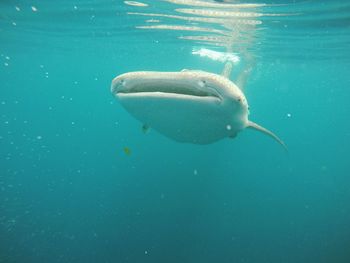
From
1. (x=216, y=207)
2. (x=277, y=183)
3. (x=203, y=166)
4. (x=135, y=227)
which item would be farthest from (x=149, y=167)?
(x=277, y=183)

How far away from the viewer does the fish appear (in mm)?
3604

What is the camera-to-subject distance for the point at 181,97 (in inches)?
144

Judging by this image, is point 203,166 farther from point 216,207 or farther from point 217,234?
point 217,234

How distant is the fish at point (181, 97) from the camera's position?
3604 millimetres

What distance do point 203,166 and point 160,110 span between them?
67.9 feet

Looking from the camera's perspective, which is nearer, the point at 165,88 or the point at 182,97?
the point at 182,97

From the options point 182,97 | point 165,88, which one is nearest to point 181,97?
point 182,97

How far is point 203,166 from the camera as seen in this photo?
80.0 ft

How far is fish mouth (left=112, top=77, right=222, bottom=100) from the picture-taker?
359 centimetres

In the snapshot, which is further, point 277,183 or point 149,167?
point 277,183

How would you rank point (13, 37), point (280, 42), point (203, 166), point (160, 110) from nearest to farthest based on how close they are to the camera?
point (160, 110) → point (280, 42) → point (13, 37) → point (203, 166)

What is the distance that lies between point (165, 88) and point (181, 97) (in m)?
0.28

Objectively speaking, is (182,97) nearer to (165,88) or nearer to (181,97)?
(181,97)

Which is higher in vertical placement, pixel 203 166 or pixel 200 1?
pixel 200 1
